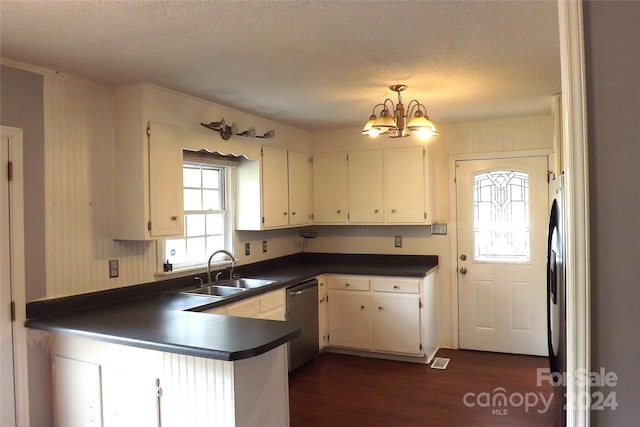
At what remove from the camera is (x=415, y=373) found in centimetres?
388

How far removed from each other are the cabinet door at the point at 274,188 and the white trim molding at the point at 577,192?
3124 mm

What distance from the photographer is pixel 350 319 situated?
4.32 metres

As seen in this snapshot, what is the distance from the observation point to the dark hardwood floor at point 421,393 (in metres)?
3.05

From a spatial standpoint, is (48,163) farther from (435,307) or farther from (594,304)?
(435,307)

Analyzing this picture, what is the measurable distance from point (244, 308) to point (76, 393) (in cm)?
113

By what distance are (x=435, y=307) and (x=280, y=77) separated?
2.79 m

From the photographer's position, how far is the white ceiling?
189 centimetres

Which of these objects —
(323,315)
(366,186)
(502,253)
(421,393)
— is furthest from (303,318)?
(502,253)

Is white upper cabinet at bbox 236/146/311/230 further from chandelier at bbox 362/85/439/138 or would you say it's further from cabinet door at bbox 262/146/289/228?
chandelier at bbox 362/85/439/138

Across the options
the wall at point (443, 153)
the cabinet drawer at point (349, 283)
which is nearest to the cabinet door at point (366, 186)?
the wall at point (443, 153)

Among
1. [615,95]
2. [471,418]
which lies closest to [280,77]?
[615,95]

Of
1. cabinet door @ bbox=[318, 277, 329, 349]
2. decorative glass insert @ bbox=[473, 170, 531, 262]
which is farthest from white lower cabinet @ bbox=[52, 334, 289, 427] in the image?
decorative glass insert @ bbox=[473, 170, 531, 262]

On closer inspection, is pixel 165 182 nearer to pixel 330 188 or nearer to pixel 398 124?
pixel 398 124

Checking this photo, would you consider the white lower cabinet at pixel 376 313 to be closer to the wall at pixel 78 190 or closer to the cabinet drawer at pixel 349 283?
the cabinet drawer at pixel 349 283
